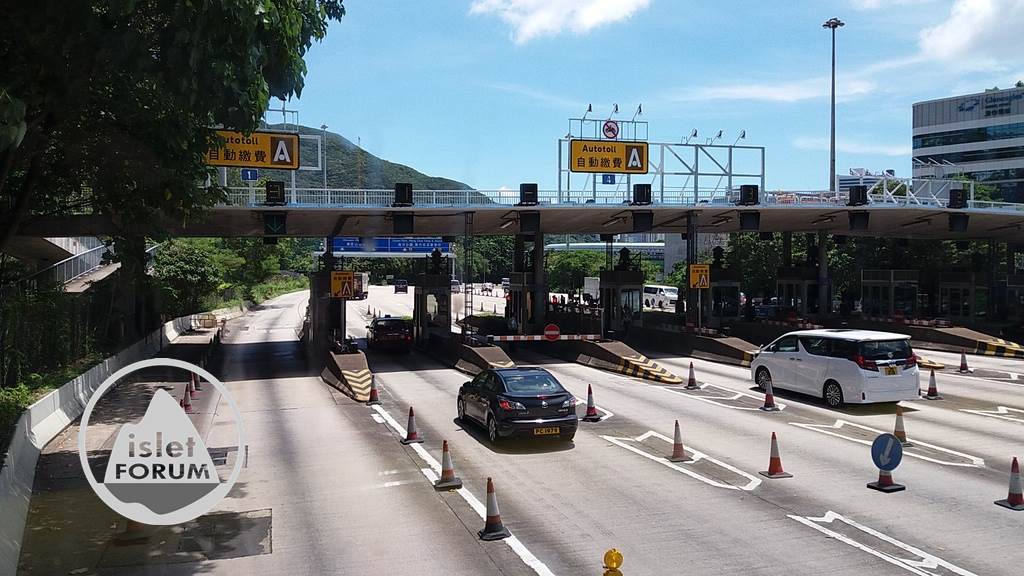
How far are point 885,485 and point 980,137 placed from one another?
94.6 metres

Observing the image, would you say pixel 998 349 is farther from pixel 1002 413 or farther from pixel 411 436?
pixel 411 436

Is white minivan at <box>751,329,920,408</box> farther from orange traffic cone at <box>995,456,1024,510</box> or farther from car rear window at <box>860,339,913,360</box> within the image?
orange traffic cone at <box>995,456,1024,510</box>

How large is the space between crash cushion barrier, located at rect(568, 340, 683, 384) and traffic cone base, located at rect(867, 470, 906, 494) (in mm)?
11009

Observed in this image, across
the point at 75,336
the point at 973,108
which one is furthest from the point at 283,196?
the point at 973,108

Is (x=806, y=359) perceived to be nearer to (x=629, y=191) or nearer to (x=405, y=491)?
(x=405, y=491)

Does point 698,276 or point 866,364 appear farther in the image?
point 698,276

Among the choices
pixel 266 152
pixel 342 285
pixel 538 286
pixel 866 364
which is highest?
pixel 266 152

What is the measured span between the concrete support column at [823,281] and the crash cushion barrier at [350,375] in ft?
85.1

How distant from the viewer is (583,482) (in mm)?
11266

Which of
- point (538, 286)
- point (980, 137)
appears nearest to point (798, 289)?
point (538, 286)

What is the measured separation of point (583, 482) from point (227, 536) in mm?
4873

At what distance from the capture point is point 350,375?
68.7 ft

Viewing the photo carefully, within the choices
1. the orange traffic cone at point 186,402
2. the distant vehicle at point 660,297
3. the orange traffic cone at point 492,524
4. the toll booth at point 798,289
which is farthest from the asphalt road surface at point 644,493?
the distant vehicle at point 660,297

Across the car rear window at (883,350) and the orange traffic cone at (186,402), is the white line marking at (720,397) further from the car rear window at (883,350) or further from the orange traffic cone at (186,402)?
the orange traffic cone at (186,402)
